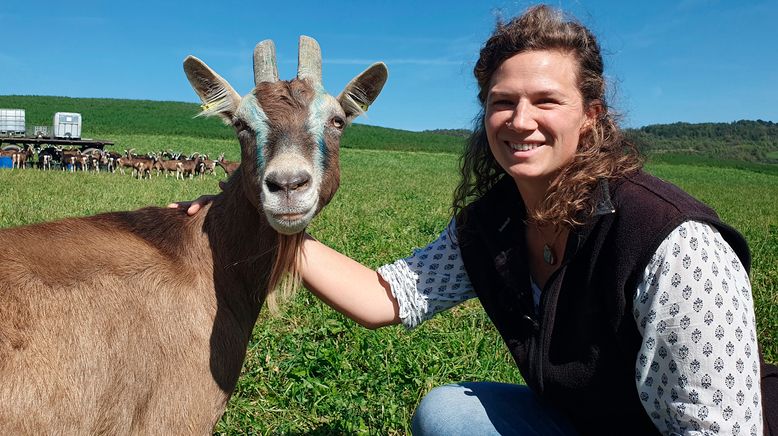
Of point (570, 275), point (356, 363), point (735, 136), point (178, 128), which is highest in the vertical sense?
point (735, 136)

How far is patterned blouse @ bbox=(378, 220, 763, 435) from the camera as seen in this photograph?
204cm

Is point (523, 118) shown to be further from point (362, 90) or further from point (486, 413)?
point (486, 413)

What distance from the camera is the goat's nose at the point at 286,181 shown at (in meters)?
2.54

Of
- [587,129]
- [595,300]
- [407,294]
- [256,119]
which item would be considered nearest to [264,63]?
[256,119]

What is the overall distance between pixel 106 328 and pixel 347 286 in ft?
3.88

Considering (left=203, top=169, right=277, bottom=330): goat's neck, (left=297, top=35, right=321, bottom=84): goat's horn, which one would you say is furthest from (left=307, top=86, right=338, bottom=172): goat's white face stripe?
(left=203, top=169, right=277, bottom=330): goat's neck

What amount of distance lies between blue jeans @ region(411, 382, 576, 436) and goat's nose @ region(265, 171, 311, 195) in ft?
4.49

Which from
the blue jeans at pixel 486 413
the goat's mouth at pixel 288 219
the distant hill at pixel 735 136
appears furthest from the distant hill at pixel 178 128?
the goat's mouth at pixel 288 219

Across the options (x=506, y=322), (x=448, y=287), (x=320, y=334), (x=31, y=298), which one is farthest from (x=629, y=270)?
(x=320, y=334)

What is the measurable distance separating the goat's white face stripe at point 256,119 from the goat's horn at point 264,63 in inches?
8.9

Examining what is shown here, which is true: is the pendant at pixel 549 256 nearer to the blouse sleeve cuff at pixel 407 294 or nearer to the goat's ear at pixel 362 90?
the blouse sleeve cuff at pixel 407 294

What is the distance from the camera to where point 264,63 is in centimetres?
321

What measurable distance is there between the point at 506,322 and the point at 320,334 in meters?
2.62

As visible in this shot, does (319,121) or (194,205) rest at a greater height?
(319,121)
